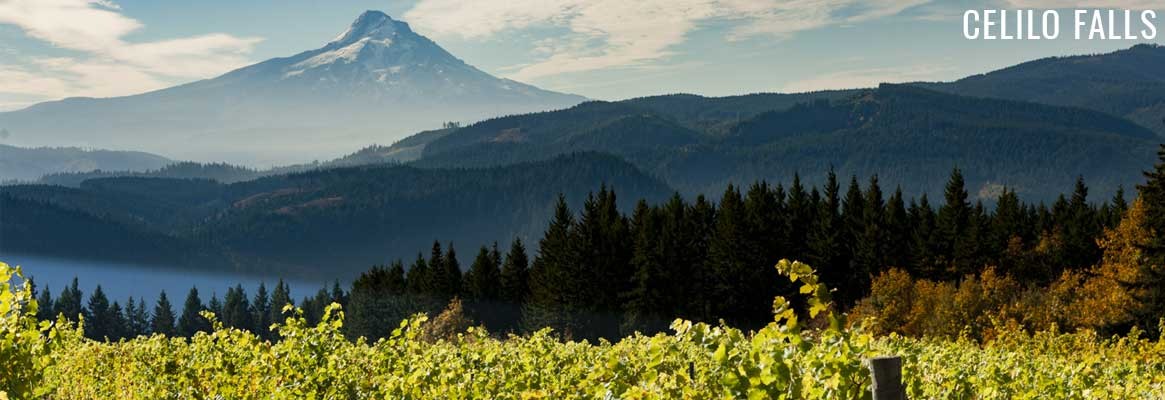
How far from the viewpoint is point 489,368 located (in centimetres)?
1664

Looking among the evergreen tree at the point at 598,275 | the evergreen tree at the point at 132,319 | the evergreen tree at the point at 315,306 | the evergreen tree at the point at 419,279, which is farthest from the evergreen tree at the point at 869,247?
the evergreen tree at the point at 132,319

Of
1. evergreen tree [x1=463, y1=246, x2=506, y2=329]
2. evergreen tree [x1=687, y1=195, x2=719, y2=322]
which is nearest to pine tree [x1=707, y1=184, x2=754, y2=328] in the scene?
evergreen tree [x1=687, y1=195, x2=719, y2=322]

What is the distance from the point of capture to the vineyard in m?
7.25

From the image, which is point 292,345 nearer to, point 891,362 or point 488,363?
point 488,363

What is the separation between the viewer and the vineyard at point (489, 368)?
23.8ft

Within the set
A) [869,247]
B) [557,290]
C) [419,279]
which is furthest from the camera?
[419,279]

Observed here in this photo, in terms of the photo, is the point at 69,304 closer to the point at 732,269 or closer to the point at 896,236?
the point at 732,269

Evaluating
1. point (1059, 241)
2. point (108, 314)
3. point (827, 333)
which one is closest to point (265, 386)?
point (827, 333)

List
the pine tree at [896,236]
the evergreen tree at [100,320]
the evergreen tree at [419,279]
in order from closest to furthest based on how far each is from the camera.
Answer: the pine tree at [896,236], the evergreen tree at [419,279], the evergreen tree at [100,320]

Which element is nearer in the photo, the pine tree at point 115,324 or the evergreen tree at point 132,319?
the pine tree at point 115,324

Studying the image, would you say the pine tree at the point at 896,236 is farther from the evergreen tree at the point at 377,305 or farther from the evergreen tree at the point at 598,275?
the evergreen tree at the point at 377,305

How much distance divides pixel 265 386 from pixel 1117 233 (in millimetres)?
62474

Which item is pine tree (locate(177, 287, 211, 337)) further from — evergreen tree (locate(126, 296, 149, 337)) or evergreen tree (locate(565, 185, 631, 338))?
evergreen tree (locate(565, 185, 631, 338))

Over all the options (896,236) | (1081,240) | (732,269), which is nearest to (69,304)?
(732,269)
